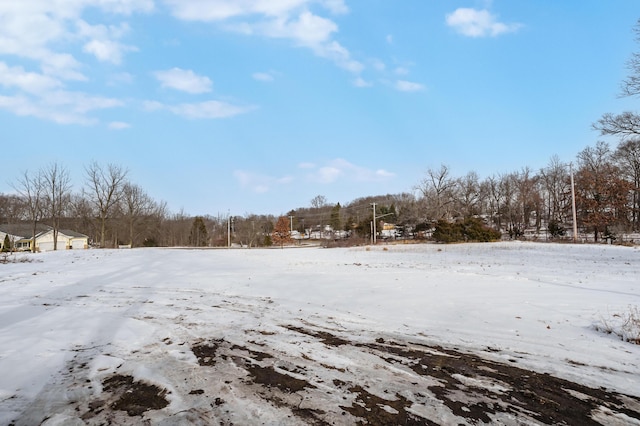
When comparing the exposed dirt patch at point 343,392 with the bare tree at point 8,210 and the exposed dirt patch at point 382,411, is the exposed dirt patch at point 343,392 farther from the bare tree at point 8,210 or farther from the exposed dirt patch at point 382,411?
the bare tree at point 8,210

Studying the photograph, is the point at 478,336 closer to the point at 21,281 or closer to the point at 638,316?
the point at 638,316

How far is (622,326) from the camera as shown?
190 inches

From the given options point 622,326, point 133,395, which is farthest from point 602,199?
point 133,395

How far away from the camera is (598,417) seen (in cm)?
262

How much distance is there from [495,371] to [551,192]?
192 ft

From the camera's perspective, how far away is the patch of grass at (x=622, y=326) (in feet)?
15.0

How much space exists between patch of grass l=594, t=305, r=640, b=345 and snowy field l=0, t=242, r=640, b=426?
83 mm

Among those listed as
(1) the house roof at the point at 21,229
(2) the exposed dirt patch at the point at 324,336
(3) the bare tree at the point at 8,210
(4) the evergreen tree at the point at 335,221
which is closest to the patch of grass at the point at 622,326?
(2) the exposed dirt patch at the point at 324,336

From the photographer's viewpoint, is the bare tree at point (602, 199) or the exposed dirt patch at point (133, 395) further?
the bare tree at point (602, 199)

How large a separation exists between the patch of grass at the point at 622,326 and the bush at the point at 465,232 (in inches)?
1086

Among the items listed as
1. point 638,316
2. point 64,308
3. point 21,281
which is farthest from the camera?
point 21,281

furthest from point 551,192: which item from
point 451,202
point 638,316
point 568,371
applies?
point 568,371

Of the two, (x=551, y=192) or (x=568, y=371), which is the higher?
(x=551, y=192)

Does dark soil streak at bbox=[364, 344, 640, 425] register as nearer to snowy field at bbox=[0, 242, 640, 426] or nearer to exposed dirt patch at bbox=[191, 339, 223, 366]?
snowy field at bbox=[0, 242, 640, 426]
